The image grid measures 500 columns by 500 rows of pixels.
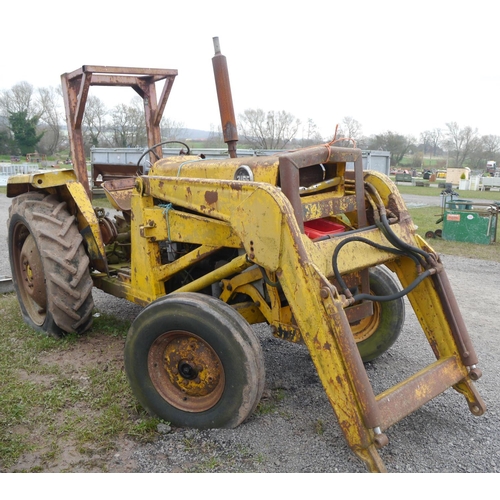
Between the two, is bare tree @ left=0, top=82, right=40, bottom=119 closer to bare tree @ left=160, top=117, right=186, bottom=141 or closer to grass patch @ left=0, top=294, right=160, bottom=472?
bare tree @ left=160, top=117, right=186, bottom=141

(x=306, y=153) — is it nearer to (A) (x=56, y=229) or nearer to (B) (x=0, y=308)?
(A) (x=56, y=229)

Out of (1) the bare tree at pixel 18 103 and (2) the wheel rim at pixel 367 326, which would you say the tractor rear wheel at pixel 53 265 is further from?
(1) the bare tree at pixel 18 103

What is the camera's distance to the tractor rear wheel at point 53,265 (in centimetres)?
422

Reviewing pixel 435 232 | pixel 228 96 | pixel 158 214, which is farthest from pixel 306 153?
pixel 435 232

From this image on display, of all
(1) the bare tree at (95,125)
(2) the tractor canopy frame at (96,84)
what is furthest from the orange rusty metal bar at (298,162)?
(1) the bare tree at (95,125)

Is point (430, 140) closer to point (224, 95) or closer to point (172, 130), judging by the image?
point (172, 130)

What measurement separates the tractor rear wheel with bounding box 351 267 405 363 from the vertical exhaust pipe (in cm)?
152

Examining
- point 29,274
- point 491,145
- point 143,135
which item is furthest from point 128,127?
point 491,145

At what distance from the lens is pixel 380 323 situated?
4.10 m

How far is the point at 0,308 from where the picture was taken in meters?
5.56

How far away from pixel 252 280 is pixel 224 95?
140 centimetres

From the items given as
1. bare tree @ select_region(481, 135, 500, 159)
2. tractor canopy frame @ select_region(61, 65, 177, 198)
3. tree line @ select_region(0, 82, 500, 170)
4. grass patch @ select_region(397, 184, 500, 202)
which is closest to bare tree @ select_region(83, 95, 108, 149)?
tree line @ select_region(0, 82, 500, 170)

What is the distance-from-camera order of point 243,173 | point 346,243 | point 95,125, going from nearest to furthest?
point 346,243, point 243,173, point 95,125

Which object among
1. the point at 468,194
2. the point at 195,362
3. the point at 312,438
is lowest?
the point at 468,194
